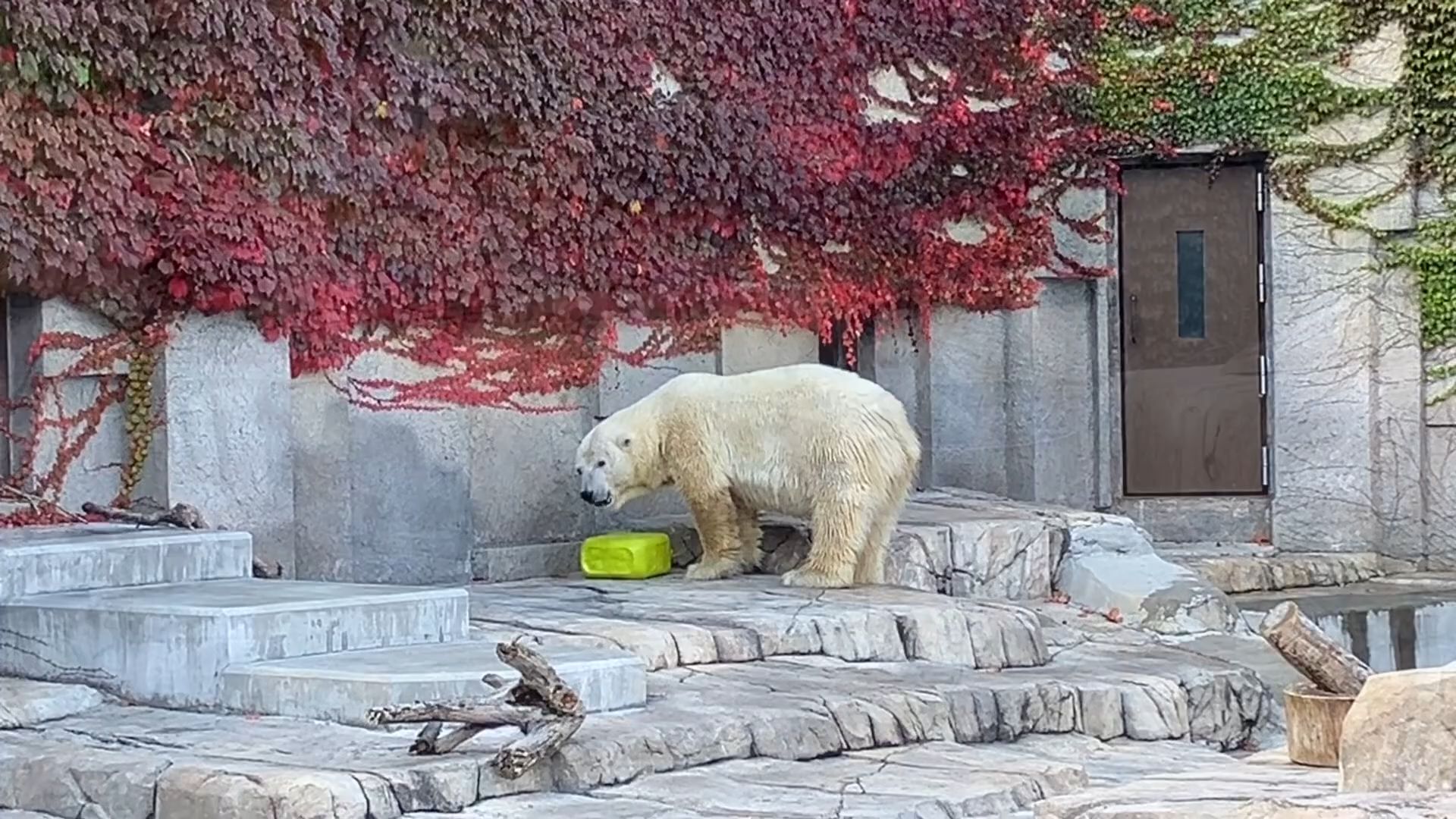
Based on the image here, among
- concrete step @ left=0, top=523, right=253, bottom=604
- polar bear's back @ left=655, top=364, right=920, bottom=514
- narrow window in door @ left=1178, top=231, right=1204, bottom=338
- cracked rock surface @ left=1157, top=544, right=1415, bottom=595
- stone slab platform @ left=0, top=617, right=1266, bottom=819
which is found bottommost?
stone slab platform @ left=0, top=617, right=1266, bottom=819

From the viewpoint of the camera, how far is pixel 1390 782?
12.2ft

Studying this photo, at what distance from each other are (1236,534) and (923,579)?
300 centimetres

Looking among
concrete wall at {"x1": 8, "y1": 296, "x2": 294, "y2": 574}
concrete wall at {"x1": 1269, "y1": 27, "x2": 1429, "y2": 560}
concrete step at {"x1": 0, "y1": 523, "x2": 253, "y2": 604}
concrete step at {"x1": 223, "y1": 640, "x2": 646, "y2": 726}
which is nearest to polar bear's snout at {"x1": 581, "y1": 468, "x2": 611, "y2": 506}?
concrete wall at {"x1": 8, "y1": 296, "x2": 294, "y2": 574}

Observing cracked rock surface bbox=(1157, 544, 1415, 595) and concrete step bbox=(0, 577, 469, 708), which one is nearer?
concrete step bbox=(0, 577, 469, 708)

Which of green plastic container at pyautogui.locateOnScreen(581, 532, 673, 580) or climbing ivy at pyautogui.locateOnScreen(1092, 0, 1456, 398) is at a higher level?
Answer: climbing ivy at pyautogui.locateOnScreen(1092, 0, 1456, 398)

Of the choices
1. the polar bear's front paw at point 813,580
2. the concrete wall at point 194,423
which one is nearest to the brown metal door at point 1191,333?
the polar bear's front paw at point 813,580

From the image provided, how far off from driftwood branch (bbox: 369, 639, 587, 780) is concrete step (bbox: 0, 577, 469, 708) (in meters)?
0.86

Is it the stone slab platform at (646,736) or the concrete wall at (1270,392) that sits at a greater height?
the concrete wall at (1270,392)

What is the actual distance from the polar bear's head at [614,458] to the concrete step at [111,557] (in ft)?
5.86

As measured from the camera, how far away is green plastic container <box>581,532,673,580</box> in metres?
8.55

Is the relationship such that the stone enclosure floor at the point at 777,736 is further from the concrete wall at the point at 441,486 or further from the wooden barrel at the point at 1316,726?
the concrete wall at the point at 441,486

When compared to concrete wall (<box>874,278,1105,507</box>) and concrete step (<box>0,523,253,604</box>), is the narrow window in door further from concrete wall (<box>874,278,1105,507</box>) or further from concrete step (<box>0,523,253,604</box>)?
concrete step (<box>0,523,253,604</box>)

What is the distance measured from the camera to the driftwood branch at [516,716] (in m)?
4.75

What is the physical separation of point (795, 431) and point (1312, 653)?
2.93 meters
